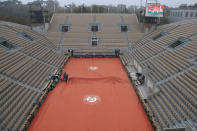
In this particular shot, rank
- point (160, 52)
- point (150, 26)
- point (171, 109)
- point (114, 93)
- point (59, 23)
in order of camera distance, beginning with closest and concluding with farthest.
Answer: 1. point (171, 109)
2. point (114, 93)
3. point (160, 52)
4. point (150, 26)
5. point (59, 23)

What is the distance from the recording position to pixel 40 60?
1245 cm

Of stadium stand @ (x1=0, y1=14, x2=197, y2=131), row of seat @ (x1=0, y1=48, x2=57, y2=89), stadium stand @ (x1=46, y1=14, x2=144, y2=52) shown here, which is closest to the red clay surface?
stadium stand @ (x1=0, y1=14, x2=197, y2=131)

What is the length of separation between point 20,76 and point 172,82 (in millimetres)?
9513

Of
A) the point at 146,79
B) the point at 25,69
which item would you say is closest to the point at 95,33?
the point at 25,69

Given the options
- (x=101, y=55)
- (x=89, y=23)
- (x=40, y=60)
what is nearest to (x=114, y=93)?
(x=40, y=60)

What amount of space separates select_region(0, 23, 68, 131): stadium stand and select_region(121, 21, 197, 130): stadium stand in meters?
6.29

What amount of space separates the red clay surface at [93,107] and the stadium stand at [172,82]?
0.77m

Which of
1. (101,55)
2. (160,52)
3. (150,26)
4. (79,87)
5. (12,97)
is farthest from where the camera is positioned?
(150,26)

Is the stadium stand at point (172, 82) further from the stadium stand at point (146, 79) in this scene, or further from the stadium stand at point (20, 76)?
the stadium stand at point (20, 76)

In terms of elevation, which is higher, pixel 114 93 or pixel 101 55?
pixel 101 55

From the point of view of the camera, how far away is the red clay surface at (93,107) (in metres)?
6.64

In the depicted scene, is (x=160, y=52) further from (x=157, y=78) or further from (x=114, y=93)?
(x=114, y=93)

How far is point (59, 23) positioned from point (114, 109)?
18.7 metres

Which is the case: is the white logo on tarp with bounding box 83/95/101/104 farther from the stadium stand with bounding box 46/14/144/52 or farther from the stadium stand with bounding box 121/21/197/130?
the stadium stand with bounding box 46/14/144/52
